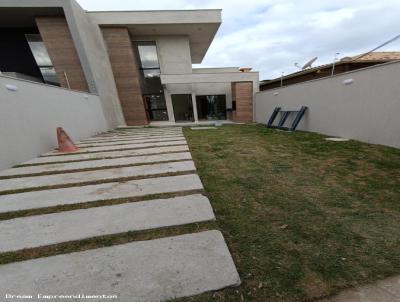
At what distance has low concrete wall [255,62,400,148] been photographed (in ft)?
→ 13.1

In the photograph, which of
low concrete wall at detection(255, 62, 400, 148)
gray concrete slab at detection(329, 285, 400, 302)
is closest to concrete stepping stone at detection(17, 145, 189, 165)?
gray concrete slab at detection(329, 285, 400, 302)

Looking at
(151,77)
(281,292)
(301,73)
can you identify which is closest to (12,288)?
(281,292)

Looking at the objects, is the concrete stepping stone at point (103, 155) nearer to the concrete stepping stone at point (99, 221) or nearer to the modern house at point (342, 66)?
the concrete stepping stone at point (99, 221)

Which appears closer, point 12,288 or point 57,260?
point 12,288

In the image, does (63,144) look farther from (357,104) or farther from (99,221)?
(357,104)

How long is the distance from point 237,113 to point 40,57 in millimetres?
11717

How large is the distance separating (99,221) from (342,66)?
384 inches

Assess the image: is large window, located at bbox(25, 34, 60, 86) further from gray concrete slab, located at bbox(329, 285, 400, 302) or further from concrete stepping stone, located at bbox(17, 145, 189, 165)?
gray concrete slab, located at bbox(329, 285, 400, 302)

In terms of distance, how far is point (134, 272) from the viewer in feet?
3.97

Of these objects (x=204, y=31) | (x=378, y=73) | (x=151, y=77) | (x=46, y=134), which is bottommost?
(x=46, y=134)

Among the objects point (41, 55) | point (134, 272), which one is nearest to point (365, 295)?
point (134, 272)

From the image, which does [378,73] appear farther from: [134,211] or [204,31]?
[204,31]

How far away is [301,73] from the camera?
30.0 feet

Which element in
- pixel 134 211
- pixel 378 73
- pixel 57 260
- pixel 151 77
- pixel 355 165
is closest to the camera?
pixel 57 260
